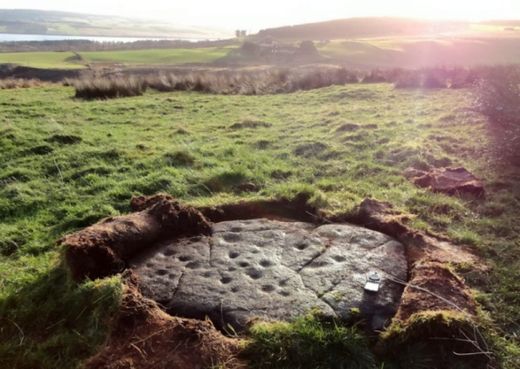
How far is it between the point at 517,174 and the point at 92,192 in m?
6.12

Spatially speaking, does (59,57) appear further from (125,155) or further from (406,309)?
(406,309)

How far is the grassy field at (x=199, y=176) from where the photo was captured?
3625 mm

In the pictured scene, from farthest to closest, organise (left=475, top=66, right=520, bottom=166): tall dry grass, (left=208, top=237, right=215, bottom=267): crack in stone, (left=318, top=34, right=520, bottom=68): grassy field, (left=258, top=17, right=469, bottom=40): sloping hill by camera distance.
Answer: (left=258, top=17, right=469, bottom=40): sloping hill, (left=318, top=34, right=520, bottom=68): grassy field, (left=475, top=66, right=520, bottom=166): tall dry grass, (left=208, top=237, right=215, bottom=267): crack in stone

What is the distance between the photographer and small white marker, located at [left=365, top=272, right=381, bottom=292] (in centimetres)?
369

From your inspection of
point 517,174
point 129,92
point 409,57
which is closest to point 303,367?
point 517,174

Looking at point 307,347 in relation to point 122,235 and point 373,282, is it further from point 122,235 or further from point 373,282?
point 122,235

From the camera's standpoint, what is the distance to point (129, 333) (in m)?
3.36

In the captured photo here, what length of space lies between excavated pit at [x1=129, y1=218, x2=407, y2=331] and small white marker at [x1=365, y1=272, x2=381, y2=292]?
5 cm

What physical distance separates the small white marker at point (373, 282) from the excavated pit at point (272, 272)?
5cm

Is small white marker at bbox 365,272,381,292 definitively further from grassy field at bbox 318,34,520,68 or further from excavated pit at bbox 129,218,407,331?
grassy field at bbox 318,34,520,68

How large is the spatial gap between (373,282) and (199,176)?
3.80 m

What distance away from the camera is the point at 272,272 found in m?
4.01

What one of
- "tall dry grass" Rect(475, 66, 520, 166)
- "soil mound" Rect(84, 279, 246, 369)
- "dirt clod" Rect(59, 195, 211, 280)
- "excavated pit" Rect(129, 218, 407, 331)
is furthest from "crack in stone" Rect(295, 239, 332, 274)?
"tall dry grass" Rect(475, 66, 520, 166)

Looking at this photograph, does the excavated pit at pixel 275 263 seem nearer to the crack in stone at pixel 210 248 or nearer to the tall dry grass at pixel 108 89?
the crack in stone at pixel 210 248
